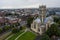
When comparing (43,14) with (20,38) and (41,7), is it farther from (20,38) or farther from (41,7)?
(20,38)

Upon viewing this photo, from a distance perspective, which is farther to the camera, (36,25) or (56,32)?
(36,25)

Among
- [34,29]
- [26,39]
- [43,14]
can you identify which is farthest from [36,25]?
[26,39]

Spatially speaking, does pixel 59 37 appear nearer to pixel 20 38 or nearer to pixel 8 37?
pixel 20 38

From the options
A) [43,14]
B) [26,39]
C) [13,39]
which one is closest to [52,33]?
[26,39]

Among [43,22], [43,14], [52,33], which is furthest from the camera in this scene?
[43,14]

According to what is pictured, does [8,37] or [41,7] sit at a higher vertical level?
[41,7]

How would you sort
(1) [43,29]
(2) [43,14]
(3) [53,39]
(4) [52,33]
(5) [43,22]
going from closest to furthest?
(3) [53,39] < (4) [52,33] < (1) [43,29] < (5) [43,22] < (2) [43,14]

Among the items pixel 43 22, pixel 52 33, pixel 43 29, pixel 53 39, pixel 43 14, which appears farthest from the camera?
pixel 43 14

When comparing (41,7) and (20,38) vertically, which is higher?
(41,7)

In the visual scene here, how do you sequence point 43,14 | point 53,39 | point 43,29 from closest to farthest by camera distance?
point 53,39 → point 43,29 → point 43,14
